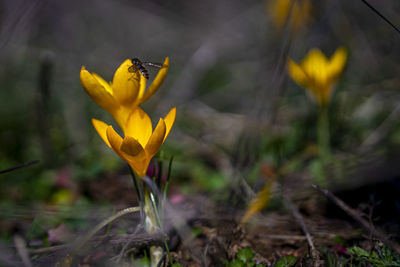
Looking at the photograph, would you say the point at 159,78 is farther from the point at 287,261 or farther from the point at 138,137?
the point at 287,261

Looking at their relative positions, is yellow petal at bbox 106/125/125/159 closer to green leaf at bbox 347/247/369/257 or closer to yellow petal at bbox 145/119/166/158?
yellow petal at bbox 145/119/166/158

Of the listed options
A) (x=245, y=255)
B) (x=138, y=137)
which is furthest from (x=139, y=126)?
(x=245, y=255)

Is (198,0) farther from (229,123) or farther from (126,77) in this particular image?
(126,77)

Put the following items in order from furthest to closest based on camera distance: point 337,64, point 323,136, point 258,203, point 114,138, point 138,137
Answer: point 323,136 < point 337,64 < point 258,203 < point 138,137 < point 114,138

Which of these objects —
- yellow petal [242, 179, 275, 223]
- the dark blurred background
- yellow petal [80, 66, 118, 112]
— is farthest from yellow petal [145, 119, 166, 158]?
yellow petal [242, 179, 275, 223]

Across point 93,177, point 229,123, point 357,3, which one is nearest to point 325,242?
point 93,177

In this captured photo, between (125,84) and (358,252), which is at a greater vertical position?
(125,84)

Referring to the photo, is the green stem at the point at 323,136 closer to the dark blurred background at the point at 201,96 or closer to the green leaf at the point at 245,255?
the dark blurred background at the point at 201,96
